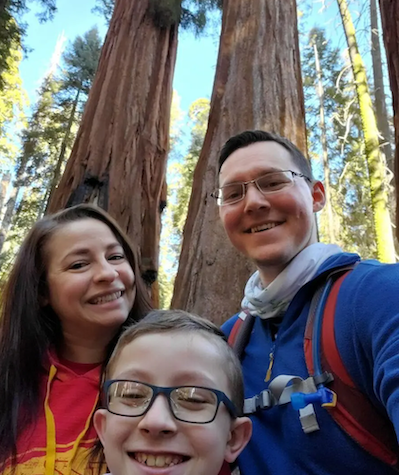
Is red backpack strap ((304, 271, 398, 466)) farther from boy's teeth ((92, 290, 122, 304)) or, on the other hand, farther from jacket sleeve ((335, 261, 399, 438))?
boy's teeth ((92, 290, 122, 304))

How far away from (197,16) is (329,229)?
25.5 feet

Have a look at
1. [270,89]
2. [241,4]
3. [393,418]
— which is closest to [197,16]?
[241,4]

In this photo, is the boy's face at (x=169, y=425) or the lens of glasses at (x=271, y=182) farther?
the lens of glasses at (x=271, y=182)

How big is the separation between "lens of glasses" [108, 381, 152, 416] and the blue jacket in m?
0.45

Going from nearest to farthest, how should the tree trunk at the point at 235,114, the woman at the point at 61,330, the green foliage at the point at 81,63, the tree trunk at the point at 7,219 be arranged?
the woman at the point at 61,330 → the tree trunk at the point at 235,114 → the green foliage at the point at 81,63 → the tree trunk at the point at 7,219

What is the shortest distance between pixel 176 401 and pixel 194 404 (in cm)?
5

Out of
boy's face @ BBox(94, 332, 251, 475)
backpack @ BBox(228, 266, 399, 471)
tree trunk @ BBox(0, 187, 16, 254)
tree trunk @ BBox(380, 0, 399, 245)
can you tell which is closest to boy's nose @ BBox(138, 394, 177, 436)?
boy's face @ BBox(94, 332, 251, 475)

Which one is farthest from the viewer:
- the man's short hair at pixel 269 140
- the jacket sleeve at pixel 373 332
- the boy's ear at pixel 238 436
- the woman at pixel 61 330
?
the man's short hair at pixel 269 140

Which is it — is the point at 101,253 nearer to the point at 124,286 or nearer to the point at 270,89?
the point at 124,286

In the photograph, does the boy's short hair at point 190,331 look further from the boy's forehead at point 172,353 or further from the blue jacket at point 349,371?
the blue jacket at point 349,371

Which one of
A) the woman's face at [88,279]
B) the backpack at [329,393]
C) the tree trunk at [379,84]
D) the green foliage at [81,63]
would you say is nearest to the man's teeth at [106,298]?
the woman's face at [88,279]

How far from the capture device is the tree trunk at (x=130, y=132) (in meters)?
4.75

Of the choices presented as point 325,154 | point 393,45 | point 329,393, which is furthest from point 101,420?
point 325,154

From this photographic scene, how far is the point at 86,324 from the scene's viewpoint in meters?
1.94
